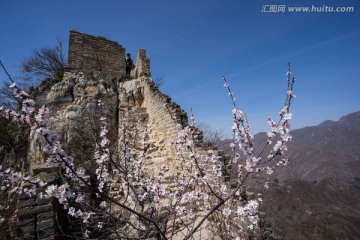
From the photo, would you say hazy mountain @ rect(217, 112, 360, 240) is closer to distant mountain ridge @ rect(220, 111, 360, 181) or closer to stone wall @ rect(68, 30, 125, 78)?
distant mountain ridge @ rect(220, 111, 360, 181)

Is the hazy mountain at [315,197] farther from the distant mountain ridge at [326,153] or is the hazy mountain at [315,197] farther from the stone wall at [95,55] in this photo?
the stone wall at [95,55]

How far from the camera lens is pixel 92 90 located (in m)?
9.02

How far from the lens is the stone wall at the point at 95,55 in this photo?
9.75 metres

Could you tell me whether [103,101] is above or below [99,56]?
below

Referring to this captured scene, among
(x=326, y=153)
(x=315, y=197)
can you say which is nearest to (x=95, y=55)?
(x=315, y=197)

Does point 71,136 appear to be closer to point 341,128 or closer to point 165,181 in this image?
point 165,181

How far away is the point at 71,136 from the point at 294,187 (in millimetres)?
44660

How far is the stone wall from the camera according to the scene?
975 centimetres

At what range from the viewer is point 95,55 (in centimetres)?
1042

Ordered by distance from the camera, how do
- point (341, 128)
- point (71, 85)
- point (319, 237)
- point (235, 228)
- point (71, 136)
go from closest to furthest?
1. point (235, 228)
2. point (71, 136)
3. point (71, 85)
4. point (319, 237)
5. point (341, 128)

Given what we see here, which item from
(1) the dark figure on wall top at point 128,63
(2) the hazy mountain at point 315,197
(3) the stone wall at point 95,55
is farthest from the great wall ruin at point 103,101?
(2) the hazy mountain at point 315,197

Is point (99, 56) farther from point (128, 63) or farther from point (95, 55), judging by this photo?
point (128, 63)

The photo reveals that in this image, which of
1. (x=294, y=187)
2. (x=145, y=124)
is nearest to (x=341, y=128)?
(x=294, y=187)

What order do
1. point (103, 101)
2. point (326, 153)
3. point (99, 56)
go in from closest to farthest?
point (103, 101) → point (99, 56) → point (326, 153)
